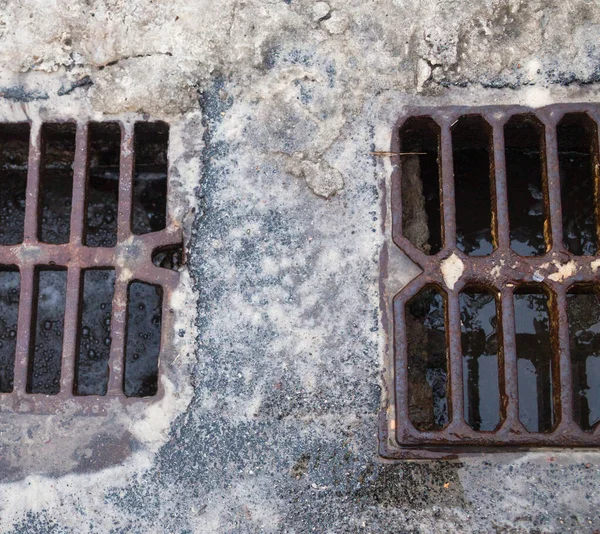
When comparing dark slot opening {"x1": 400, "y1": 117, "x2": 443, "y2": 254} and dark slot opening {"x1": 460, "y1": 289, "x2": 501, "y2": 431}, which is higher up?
dark slot opening {"x1": 400, "y1": 117, "x2": 443, "y2": 254}

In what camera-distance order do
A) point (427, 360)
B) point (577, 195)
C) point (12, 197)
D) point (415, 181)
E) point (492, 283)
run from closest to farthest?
point (492, 283)
point (415, 181)
point (427, 360)
point (577, 195)
point (12, 197)

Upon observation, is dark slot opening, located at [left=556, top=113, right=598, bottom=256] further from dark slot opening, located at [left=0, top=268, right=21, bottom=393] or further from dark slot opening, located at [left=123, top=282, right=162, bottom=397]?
dark slot opening, located at [left=0, top=268, right=21, bottom=393]

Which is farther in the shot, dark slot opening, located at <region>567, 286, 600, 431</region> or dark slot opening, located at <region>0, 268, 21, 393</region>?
dark slot opening, located at <region>0, 268, 21, 393</region>

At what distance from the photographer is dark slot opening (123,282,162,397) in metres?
2.75

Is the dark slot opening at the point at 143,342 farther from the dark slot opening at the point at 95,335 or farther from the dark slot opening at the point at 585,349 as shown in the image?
the dark slot opening at the point at 585,349

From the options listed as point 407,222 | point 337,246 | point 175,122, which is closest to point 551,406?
point 407,222

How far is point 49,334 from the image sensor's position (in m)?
2.81

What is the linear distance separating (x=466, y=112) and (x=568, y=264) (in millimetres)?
664

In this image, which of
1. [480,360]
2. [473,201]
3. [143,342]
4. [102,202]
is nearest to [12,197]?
[102,202]

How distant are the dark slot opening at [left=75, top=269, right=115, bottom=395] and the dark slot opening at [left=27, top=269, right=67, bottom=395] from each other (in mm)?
109

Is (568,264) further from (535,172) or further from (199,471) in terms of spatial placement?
(199,471)

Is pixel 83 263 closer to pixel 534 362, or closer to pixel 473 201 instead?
pixel 473 201

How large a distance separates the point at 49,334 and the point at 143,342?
1.48ft

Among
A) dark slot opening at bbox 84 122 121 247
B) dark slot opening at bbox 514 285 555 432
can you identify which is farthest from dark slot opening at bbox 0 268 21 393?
dark slot opening at bbox 514 285 555 432
